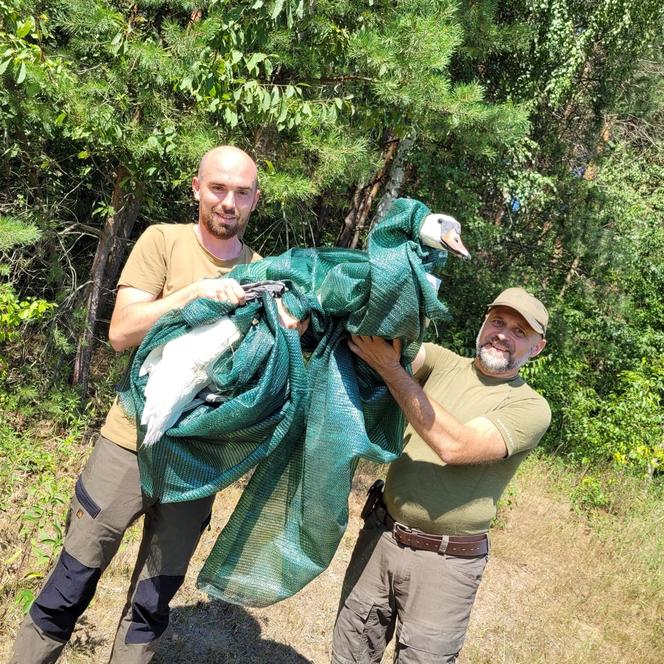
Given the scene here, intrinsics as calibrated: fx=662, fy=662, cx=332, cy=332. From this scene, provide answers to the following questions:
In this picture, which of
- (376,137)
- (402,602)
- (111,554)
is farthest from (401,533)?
(376,137)

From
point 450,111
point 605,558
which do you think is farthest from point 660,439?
point 450,111

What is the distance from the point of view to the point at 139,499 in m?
2.26

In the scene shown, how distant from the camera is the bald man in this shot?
2.22 meters

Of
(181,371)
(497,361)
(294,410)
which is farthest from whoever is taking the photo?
(497,361)

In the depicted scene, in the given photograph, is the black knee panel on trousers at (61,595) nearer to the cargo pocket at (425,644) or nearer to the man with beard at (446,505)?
the man with beard at (446,505)

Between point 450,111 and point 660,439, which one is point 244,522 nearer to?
point 450,111

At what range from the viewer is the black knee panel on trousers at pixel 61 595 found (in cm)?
222

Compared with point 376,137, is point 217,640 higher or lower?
lower

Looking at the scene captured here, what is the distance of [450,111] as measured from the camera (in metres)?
4.61

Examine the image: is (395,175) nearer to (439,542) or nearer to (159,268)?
(159,268)

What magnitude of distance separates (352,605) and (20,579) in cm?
166

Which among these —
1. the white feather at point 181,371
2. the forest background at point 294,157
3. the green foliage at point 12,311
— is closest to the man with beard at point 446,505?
the white feather at point 181,371

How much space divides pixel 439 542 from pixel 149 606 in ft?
3.39

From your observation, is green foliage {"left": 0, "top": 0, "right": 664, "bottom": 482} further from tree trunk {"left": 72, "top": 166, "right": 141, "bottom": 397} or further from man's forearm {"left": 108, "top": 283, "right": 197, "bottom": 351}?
man's forearm {"left": 108, "top": 283, "right": 197, "bottom": 351}
